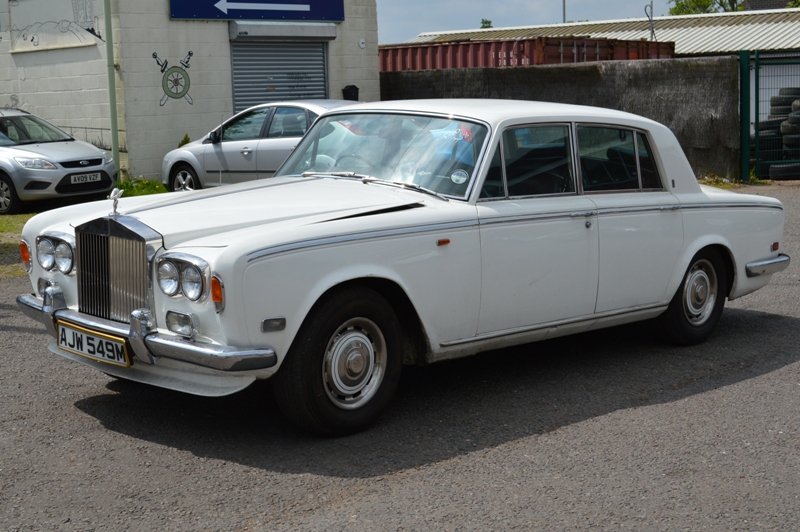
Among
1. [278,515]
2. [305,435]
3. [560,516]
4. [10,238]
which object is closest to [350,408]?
[305,435]

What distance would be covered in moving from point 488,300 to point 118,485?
2.07 meters

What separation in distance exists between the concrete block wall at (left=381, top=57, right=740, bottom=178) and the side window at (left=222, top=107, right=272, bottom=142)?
698 cm

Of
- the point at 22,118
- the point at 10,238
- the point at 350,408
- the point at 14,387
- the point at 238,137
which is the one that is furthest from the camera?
the point at 22,118

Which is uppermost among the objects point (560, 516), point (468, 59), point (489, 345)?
point (468, 59)

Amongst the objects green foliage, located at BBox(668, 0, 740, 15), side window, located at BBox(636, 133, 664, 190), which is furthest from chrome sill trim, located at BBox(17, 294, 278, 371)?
green foliage, located at BBox(668, 0, 740, 15)

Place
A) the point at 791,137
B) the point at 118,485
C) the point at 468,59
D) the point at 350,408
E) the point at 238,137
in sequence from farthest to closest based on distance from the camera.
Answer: the point at 468,59 < the point at 791,137 < the point at 238,137 < the point at 350,408 < the point at 118,485

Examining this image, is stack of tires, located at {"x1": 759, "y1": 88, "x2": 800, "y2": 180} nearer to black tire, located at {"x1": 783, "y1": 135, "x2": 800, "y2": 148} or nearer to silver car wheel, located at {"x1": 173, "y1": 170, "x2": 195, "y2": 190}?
black tire, located at {"x1": 783, "y1": 135, "x2": 800, "y2": 148}

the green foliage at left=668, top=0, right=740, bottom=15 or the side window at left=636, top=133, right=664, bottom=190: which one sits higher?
the green foliage at left=668, top=0, right=740, bottom=15

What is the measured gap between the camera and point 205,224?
15.4ft

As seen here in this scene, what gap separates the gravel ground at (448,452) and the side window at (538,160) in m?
1.13

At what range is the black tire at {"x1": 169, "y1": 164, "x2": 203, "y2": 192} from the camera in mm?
14352

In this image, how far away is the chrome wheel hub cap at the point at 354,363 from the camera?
4578 millimetres

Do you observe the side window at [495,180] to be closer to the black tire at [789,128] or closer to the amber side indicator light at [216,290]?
the amber side indicator light at [216,290]

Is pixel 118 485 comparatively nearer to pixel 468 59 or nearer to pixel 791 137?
pixel 791 137
